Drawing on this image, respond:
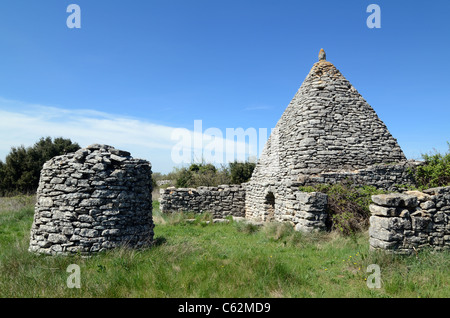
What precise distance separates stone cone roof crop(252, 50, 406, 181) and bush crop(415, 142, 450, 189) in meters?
1.04

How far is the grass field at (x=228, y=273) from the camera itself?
405 cm

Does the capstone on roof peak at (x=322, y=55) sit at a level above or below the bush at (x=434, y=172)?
above

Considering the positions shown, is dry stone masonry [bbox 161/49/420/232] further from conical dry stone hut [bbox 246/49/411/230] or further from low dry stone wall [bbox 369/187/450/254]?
low dry stone wall [bbox 369/187/450/254]

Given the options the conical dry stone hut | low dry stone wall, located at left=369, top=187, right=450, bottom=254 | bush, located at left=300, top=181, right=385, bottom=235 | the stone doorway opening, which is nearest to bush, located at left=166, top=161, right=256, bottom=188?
the conical dry stone hut

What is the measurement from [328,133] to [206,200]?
692 cm

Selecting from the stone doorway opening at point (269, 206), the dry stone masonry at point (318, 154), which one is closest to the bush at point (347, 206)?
the dry stone masonry at point (318, 154)

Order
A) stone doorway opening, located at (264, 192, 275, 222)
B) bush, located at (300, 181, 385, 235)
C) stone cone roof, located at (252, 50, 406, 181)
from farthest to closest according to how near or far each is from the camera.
Answer: stone doorway opening, located at (264, 192, 275, 222)
stone cone roof, located at (252, 50, 406, 181)
bush, located at (300, 181, 385, 235)

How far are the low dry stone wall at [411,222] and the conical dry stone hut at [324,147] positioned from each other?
3165 millimetres

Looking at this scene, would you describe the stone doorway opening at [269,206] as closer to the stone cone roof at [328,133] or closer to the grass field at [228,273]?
the stone cone roof at [328,133]

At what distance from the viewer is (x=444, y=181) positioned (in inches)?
374

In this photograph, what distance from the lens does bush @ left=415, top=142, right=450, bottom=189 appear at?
955cm
